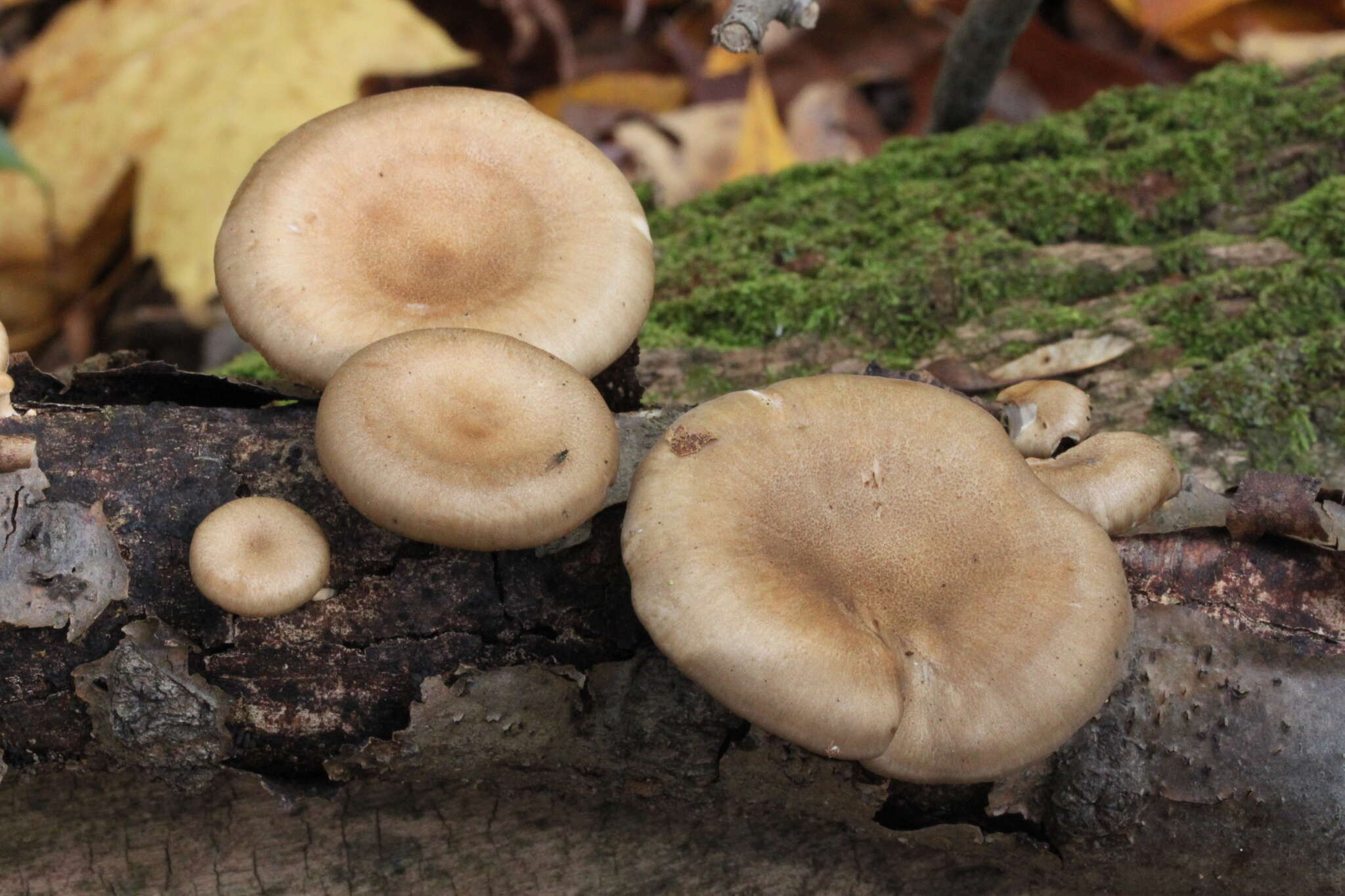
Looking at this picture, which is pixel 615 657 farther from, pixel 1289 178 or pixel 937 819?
pixel 1289 178

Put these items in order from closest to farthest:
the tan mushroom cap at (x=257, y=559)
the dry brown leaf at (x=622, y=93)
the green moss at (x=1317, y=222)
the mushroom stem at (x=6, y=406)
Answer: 1. the tan mushroom cap at (x=257, y=559)
2. the mushroom stem at (x=6, y=406)
3. the green moss at (x=1317, y=222)
4. the dry brown leaf at (x=622, y=93)

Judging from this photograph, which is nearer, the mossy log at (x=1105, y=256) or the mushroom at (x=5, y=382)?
the mushroom at (x=5, y=382)

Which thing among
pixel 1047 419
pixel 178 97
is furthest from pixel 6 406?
pixel 178 97

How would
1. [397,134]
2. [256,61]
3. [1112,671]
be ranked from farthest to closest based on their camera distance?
[256,61], [397,134], [1112,671]

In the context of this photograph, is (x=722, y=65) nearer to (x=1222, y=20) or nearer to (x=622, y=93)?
(x=622, y=93)

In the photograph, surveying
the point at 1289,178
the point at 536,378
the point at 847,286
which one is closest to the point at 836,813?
the point at 536,378

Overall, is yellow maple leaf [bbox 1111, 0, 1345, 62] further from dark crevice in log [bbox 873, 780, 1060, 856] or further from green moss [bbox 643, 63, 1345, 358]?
dark crevice in log [bbox 873, 780, 1060, 856]

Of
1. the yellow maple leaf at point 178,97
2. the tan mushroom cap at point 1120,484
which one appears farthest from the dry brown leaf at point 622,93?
the tan mushroom cap at point 1120,484

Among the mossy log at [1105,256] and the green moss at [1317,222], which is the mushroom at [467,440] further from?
the green moss at [1317,222]

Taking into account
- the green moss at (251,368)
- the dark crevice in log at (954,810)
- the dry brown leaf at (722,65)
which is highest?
the dark crevice in log at (954,810)
